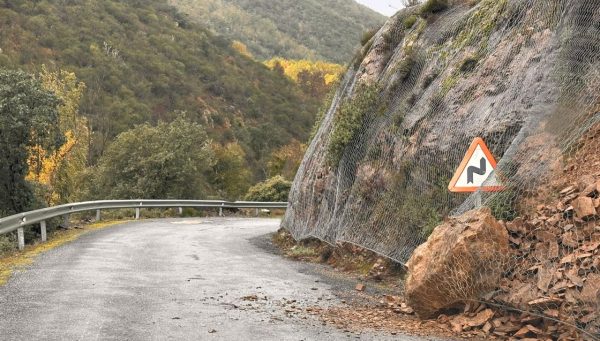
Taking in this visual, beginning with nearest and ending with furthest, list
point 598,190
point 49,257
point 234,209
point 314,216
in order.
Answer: point 598,190 < point 49,257 < point 314,216 < point 234,209

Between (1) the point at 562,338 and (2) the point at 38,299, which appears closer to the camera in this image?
(1) the point at 562,338

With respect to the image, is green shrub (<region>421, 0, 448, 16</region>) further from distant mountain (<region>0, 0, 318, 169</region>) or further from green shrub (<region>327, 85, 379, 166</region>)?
distant mountain (<region>0, 0, 318, 169</region>)

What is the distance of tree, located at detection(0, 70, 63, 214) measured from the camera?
1897 cm

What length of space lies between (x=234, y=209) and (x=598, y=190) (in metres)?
27.7

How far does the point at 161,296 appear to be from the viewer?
8.34 meters

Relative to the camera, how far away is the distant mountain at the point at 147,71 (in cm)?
7106

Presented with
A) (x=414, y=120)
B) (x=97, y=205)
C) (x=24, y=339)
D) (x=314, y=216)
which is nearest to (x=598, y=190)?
(x=414, y=120)

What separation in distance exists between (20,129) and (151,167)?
17.0m

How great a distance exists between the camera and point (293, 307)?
26.4 ft

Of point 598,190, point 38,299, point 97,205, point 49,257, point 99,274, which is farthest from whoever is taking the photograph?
point 97,205

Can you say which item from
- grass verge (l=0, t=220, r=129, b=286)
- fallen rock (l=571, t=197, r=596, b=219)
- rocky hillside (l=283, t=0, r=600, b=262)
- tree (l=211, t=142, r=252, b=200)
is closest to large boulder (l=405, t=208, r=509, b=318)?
rocky hillside (l=283, t=0, r=600, b=262)

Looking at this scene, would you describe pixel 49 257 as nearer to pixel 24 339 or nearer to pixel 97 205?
pixel 24 339

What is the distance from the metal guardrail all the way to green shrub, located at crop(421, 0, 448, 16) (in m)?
11.1

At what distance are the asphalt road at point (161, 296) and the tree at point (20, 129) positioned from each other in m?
6.78
